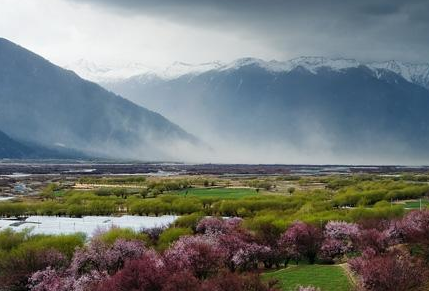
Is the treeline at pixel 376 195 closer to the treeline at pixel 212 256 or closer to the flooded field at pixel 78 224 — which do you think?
the flooded field at pixel 78 224

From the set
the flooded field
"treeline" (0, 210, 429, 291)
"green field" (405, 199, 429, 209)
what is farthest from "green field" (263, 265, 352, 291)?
"green field" (405, 199, 429, 209)

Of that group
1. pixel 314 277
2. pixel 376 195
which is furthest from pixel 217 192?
pixel 314 277

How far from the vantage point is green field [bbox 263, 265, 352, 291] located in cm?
4269

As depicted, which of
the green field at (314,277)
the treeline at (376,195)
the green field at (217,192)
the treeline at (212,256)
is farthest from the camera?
the green field at (217,192)

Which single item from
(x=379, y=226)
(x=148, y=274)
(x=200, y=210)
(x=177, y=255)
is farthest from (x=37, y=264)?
(x=200, y=210)

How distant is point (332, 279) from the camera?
4525 centimetres

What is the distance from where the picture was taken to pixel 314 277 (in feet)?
151

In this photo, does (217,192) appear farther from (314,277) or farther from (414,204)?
(314,277)

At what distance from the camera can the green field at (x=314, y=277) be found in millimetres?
42688

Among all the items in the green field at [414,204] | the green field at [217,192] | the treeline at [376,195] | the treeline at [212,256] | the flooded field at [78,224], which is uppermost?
the treeline at [376,195]

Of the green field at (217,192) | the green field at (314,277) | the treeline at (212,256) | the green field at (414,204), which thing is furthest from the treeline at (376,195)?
the green field at (314,277)

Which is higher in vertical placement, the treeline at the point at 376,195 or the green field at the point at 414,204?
the treeline at the point at 376,195

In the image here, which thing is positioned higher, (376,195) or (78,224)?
(376,195)

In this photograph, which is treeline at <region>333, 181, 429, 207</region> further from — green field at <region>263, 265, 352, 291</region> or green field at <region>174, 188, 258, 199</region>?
green field at <region>263, 265, 352, 291</region>
